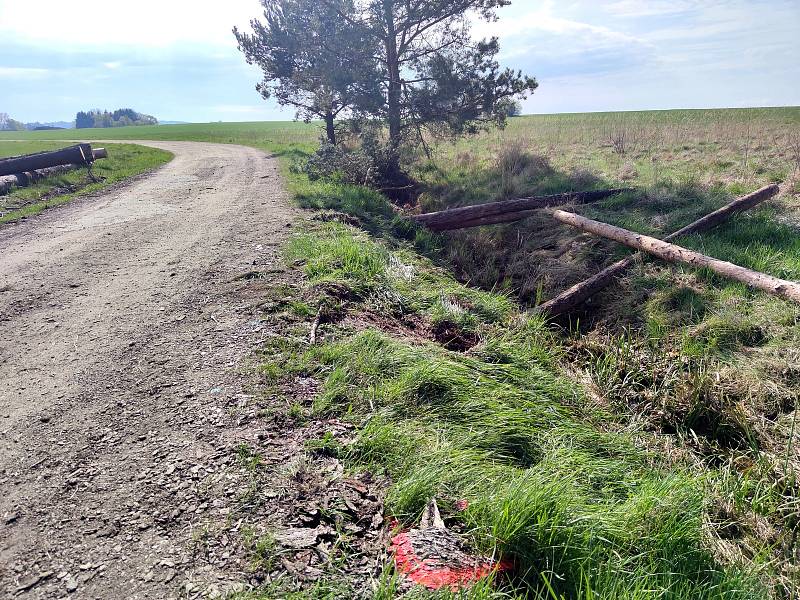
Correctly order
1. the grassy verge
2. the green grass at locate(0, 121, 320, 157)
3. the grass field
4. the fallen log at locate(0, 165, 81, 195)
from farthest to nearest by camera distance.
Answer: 1. the green grass at locate(0, 121, 320, 157)
2. the fallen log at locate(0, 165, 81, 195)
3. the grassy verge
4. the grass field

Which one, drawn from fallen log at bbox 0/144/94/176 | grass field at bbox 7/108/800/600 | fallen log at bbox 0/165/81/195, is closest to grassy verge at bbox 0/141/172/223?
fallen log at bbox 0/165/81/195

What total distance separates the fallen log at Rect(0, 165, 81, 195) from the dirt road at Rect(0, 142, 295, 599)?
18.1ft

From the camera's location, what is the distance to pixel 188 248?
691 centimetres

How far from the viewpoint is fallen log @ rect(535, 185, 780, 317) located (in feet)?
20.4

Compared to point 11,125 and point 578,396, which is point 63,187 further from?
point 11,125

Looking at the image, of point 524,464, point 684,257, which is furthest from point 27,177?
point 684,257

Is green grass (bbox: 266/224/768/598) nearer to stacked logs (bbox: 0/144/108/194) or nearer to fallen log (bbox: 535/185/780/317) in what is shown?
fallen log (bbox: 535/185/780/317)

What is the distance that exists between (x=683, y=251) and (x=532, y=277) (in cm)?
210

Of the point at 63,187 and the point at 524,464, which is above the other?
the point at 63,187

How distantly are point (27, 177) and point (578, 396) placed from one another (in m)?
14.4

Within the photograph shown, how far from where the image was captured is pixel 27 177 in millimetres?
12344

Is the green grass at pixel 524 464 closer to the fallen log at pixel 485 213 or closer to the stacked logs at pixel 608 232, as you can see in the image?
the stacked logs at pixel 608 232

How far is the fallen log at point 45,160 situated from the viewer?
12323 mm

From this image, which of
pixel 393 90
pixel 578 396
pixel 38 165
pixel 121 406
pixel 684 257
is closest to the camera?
pixel 121 406
